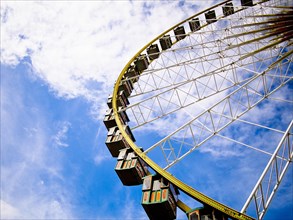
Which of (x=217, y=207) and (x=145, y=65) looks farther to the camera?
(x=145, y=65)

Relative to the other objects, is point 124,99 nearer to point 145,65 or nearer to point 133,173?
point 145,65

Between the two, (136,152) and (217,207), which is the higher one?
(136,152)

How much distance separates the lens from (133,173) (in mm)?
9836

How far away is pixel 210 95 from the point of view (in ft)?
42.0

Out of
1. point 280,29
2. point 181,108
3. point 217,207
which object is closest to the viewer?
point 217,207

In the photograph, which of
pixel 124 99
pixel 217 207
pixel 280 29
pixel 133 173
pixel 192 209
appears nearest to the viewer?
pixel 217 207

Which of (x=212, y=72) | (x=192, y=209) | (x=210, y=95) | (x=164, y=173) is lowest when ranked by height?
(x=192, y=209)

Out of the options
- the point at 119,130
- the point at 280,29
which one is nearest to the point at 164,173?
the point at 119,130

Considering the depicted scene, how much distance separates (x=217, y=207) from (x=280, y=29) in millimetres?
8520

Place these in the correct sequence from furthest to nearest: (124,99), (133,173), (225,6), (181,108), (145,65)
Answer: (225,6) → (145,65) → (124,99) → (181,108) → (133,173)

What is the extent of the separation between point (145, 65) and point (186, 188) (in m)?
11.2

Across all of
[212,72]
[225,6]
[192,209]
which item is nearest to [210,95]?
[212,72]

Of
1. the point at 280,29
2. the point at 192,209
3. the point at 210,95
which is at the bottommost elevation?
the point at 192,209

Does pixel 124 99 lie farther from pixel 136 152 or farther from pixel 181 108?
pixel 136 152
